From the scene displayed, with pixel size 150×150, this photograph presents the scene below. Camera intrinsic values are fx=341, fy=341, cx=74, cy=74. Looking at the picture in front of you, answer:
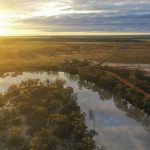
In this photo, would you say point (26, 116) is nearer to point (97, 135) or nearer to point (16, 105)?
point (16, 105)

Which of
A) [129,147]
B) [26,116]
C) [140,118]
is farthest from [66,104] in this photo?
[129,147]

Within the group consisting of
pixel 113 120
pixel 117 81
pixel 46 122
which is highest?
pixel 117 81

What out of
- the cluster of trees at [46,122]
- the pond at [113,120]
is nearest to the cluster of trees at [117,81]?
the pond at [113,120]

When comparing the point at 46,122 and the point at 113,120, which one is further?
the point at 113,120

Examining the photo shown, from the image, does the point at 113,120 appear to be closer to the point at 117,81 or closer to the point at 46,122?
the point at 46,122

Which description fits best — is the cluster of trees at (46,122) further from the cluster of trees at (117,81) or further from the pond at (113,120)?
the cluster of trees at (117,81)

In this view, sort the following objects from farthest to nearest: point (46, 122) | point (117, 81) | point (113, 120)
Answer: point (117, 81), point (113, 120), point (46, 122)

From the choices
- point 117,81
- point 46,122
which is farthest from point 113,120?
point 117,81
